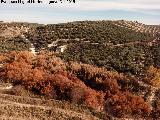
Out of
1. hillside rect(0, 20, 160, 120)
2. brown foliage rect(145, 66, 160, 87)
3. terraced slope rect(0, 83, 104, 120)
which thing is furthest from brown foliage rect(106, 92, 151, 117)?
brown foliage rect(145, 66, 160, 87)

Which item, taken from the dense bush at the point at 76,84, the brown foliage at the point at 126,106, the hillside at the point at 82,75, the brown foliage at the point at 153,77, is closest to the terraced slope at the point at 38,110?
the hillside at the point at 82,75

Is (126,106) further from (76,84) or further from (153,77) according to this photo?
(153,77)

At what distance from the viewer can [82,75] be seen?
6800 cm

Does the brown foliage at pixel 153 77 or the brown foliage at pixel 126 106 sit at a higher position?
the brown foliage at pixel 126 106

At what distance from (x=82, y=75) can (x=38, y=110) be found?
32.5m

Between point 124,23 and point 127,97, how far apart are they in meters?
88.2

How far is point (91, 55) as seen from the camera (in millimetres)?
92062

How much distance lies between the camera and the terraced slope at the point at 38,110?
3453cm

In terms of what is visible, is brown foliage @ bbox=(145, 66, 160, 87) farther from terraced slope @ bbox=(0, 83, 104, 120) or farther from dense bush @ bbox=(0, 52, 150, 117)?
terraced slope @ bbox=(0, 83, 104, 120)

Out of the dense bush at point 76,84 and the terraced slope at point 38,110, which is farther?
the dense bush at point 76,84

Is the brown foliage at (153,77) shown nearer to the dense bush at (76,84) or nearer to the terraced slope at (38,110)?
the dense bush at (76,84)

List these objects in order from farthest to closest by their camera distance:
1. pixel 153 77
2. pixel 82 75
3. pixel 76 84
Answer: pixel 153 77 < pixel 82 75 < pixel 76 84

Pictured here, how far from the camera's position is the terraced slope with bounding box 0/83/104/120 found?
34.5 m

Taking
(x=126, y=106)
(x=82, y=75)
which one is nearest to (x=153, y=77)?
(x=82, y=75)
